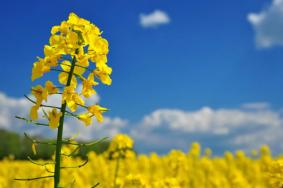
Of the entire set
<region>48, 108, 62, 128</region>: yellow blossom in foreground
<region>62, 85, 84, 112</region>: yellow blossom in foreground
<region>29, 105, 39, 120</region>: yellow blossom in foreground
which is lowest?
<region>48, 108, 62, 128</region>: yellow blossom in foreground

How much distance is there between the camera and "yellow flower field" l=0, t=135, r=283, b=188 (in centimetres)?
535

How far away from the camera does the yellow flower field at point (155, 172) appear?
535 cm

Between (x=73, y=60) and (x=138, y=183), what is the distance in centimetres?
281

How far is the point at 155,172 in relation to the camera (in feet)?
46.0

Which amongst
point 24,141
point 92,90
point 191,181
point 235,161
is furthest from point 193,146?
point 24,141

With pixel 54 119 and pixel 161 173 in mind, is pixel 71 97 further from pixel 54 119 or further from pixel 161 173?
pixel 161 173

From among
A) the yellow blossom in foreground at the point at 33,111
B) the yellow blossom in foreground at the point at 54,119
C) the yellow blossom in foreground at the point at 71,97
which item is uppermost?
the yellow blossom in foreground at the point at 71,97

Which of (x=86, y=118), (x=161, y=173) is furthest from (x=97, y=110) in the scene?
(x=161, y=173)

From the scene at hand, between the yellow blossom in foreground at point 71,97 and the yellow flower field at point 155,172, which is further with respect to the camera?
the yellow flower field at point 155,172

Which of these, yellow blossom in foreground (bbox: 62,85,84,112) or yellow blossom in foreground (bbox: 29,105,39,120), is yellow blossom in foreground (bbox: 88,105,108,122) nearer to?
yellow blossom in foreground (bbox: 62,85,84,112)

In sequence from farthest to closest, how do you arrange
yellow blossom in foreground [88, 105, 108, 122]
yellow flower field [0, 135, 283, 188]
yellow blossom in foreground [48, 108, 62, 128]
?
yellow flower field [0, 135, 283, 188] < yellow blossom in foreground [88, 105, 108, 122] < yellow blossom in foreground [48, 108, 62, 128]

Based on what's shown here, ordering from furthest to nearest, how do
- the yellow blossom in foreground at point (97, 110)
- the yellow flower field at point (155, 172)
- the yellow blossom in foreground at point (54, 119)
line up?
the yellow flower field at point (155, 172), the yellow blossom in foreground at point (97, 110), the yellow blossom in foreground at point (54, 119)

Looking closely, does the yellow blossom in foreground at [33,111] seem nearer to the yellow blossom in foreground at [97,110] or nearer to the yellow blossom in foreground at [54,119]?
the yellow blossom in foreground at [54,119]

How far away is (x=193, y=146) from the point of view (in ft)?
45.8
